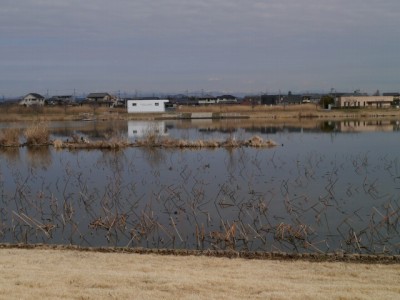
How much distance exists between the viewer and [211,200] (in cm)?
1353

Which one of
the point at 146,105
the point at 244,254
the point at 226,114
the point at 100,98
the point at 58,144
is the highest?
the point at 100,98

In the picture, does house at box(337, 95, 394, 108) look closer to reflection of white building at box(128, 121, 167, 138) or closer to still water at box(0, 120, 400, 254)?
reflection of white building at box(128, 121, 167, 138)

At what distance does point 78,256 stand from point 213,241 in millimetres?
2616

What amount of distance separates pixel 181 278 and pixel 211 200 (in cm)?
709

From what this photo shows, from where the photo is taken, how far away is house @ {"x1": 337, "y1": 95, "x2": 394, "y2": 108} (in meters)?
74.6

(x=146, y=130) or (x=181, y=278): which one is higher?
(x=146, y=130)

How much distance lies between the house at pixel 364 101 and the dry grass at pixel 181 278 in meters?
69.4

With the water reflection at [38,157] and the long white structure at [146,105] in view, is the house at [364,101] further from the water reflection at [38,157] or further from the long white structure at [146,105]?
the water reflection at [38,157]

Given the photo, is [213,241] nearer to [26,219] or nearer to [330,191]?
[26,219]

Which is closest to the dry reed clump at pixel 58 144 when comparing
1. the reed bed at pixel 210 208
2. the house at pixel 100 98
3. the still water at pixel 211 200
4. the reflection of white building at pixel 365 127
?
the still water at pixel 211 200

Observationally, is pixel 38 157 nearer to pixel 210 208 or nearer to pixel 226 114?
pixel 210 208

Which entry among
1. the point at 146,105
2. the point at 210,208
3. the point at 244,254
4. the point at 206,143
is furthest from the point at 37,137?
the point at 146,105

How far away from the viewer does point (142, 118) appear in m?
58.6

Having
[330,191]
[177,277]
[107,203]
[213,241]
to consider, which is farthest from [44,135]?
[177,277]
